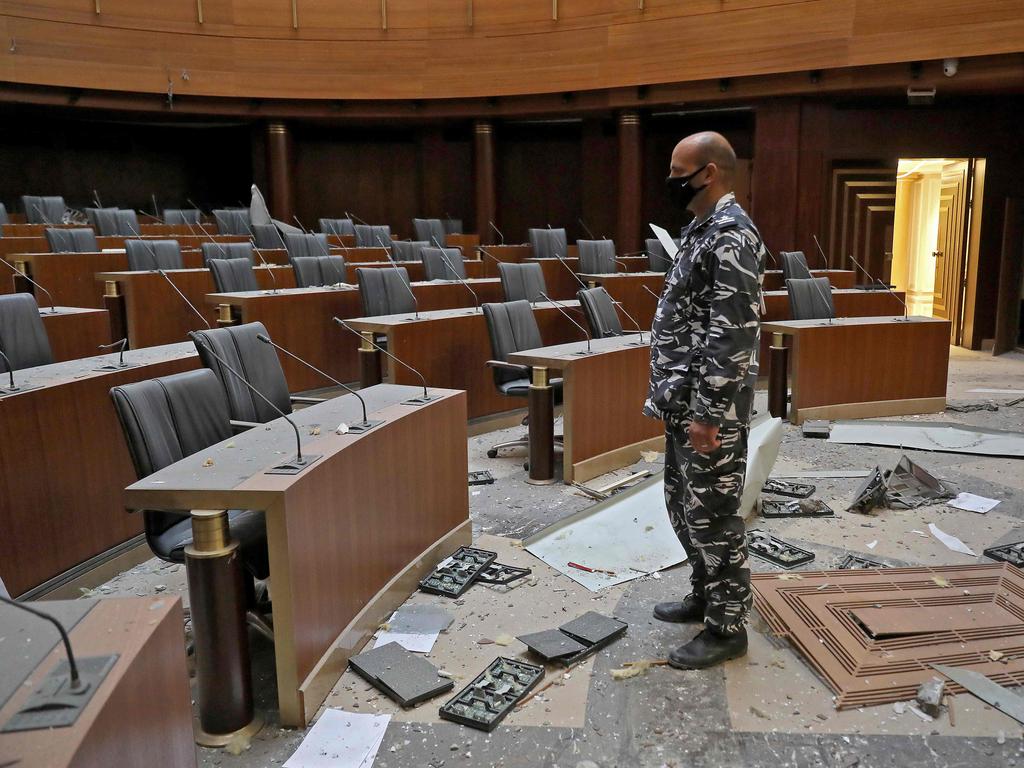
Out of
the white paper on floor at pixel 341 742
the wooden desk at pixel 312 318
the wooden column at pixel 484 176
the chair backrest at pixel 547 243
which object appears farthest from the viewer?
the wooden column at pixel 484 176

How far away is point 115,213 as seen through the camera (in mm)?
7016

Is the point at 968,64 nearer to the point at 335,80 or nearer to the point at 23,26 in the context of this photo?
the point at 335,80

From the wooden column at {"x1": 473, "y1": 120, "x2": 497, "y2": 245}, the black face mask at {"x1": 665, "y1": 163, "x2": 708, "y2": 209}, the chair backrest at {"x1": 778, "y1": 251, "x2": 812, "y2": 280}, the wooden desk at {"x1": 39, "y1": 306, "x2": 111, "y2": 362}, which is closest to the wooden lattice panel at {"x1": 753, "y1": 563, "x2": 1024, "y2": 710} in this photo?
the black face mask at {"x1": 665, "y1": 163, "x2": 708, "y2": 209}

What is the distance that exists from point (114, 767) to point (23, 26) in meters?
8.57

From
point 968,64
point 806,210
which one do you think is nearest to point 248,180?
point 806,210

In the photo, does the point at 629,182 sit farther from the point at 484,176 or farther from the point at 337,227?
the point at 337,227

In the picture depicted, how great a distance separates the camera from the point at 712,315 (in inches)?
70.9

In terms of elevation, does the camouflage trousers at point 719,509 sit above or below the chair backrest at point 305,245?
below

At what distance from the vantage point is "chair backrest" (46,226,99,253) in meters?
5.43

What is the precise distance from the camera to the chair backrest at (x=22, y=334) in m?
2.89

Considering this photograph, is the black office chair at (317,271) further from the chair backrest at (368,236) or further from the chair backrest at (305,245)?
the chair backrest at (368,236)

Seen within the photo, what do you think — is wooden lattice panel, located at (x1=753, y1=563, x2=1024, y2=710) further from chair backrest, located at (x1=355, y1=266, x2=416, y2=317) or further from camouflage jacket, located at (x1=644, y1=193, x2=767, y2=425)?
chair backrest, located at (x1=355, y1=266, x2=416, y2=317)

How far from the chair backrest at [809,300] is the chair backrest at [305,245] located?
10.7 feet

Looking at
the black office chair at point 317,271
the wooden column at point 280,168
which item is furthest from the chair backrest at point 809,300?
the wooden column at point 280,168
